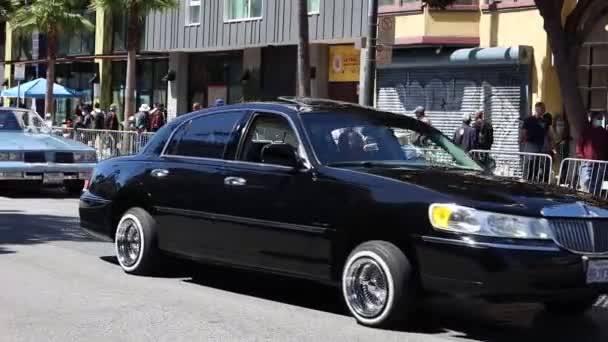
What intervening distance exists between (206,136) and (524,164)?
26.3ft

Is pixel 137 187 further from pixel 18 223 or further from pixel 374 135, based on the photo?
pixel 18 223

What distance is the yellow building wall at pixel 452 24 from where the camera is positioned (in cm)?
2328

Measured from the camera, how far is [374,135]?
8.00 m

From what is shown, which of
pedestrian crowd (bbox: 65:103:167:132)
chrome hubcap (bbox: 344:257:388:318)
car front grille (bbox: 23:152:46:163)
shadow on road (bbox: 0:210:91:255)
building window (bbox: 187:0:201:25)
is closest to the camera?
chrome hubcap (bbox: 344:257:388:318)

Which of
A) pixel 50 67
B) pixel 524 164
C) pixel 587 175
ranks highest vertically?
pixel 50 67

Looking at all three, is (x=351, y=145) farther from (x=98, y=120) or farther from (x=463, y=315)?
(x=98, y=120)

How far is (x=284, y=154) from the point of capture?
7.71m

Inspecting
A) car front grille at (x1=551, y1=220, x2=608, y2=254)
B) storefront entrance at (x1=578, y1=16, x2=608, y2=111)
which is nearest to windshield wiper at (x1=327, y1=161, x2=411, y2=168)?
car front grille at (x1=551, y1=220, x2=608, y2=254)

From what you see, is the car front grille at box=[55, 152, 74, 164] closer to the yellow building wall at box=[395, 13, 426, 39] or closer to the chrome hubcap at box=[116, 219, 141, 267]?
the chrome hubcap at box=[116, 219, 141, 267]

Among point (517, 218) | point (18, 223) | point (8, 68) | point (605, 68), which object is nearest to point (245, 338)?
point (517, 218)

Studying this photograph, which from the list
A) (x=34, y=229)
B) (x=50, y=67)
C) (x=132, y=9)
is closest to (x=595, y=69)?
(x=132, y=9)

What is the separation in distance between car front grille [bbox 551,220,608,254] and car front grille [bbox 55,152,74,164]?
1219cm

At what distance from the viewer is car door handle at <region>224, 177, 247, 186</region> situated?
809 centimetres

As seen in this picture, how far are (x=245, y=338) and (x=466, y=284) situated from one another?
152 cm
